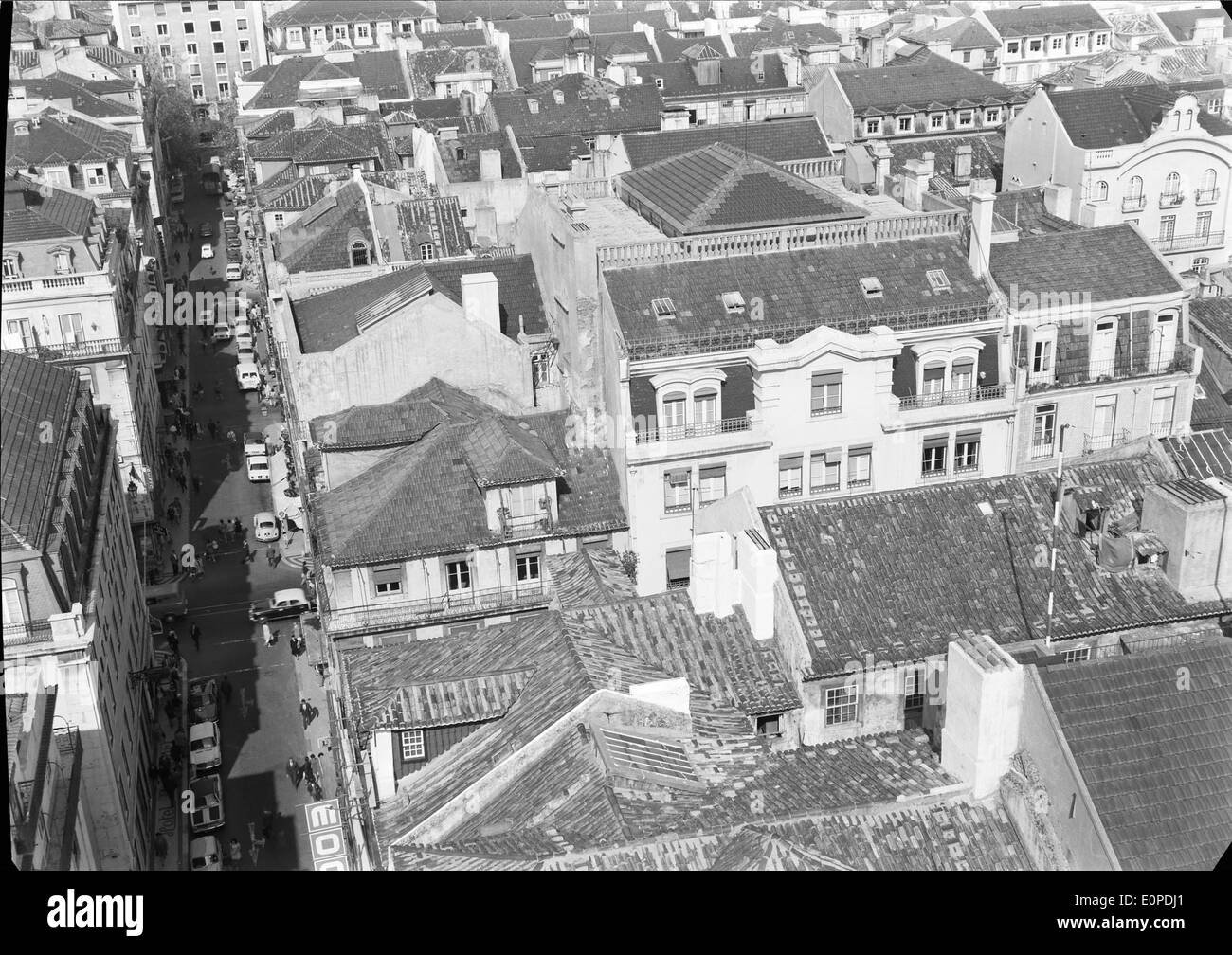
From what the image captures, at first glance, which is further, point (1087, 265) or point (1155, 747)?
point (1087, 265)

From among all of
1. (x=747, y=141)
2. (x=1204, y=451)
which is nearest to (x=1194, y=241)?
(x=747, y=141)

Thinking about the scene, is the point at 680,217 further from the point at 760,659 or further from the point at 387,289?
the point at 760,659

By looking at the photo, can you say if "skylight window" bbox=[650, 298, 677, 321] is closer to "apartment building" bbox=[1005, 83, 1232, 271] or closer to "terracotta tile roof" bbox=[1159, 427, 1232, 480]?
"terracotta tile roof" bbox=[1159, 427, 1232, 480]

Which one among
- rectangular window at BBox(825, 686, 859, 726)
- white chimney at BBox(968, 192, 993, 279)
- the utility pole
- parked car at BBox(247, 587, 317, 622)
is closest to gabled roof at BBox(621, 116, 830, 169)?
white chimney at BBox(968, 192, 993, 279)

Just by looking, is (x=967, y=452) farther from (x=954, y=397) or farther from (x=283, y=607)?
(x=283, y=607)
